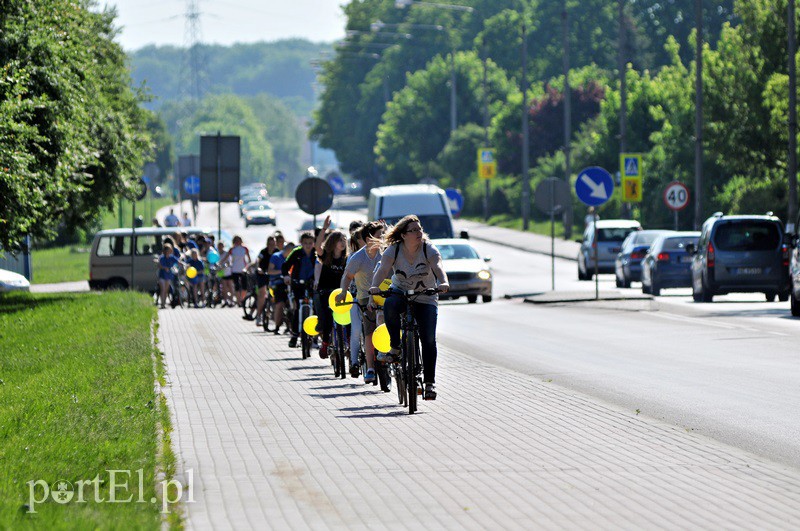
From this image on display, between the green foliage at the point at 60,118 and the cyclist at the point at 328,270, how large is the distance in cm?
586

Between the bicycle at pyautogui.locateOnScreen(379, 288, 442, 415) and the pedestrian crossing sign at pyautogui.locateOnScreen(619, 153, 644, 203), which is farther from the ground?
the pedestrian crossing sign at pyautogui.locateOnScreen(619, 153, 644, 203)

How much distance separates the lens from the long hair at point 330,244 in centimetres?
1703

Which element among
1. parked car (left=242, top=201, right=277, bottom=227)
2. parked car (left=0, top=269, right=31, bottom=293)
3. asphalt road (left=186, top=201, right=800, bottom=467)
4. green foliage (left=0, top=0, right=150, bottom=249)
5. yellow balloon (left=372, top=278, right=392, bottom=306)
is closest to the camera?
asphalt road (left=186, top=201, right=800, bottom=467)

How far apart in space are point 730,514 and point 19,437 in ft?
17.0

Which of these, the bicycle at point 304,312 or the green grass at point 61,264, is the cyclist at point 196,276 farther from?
the bicycle at point 304,312

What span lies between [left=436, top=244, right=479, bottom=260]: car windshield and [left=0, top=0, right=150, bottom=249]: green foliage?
6.73m

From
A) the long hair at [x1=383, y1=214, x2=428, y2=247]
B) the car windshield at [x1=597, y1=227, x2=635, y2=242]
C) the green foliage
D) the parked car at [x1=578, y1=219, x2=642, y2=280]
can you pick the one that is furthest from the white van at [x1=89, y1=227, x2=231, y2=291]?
the long hair at [x1=383, y1=214, x2=428, y2=247]

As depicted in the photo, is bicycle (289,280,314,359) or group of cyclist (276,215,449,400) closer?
group of cyclist (276,215,449,400)

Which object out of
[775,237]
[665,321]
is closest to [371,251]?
[665,321]

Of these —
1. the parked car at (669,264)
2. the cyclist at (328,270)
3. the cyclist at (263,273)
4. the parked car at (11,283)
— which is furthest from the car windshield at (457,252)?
the cyclist at (328,270)

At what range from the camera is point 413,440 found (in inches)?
440

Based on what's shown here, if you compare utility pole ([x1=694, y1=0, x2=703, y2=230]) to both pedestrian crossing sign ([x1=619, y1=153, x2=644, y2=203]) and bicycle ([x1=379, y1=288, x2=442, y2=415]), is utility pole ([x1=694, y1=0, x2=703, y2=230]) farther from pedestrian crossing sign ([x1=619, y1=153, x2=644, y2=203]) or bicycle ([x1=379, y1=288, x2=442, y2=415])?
bicycle ([x1=379, y1=288, x2=442, y2=415])

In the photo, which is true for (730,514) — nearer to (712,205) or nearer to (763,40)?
(763,40)

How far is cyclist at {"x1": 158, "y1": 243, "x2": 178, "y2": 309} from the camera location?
3478 cm
